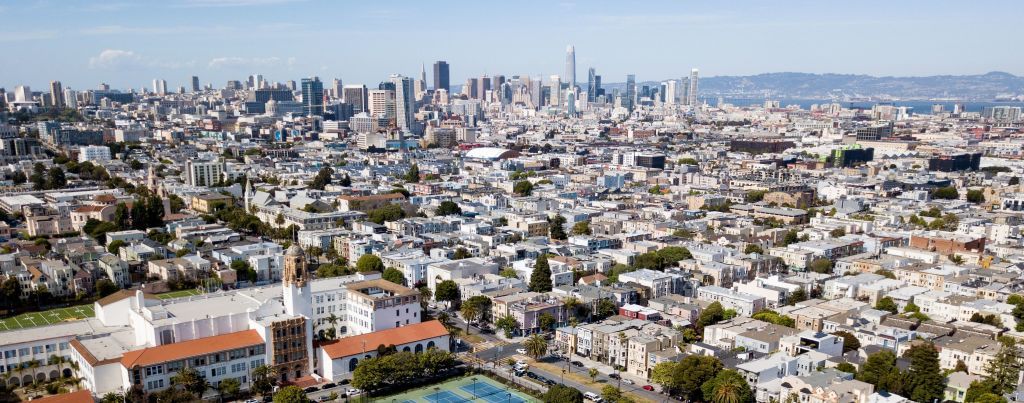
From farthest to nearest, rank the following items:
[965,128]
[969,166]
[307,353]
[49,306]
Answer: [965,128], [969,166], [49,306], [307,353]

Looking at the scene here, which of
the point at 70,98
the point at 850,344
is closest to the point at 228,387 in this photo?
the point at 850,344

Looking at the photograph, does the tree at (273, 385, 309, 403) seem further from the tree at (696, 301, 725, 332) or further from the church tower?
the tree at (696, 301, 725, 332)

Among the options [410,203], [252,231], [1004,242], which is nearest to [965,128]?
[1004,242]

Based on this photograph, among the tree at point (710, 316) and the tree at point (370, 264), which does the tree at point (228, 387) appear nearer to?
the tree at point (370, 264)

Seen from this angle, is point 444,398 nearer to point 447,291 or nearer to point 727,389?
point 727,389

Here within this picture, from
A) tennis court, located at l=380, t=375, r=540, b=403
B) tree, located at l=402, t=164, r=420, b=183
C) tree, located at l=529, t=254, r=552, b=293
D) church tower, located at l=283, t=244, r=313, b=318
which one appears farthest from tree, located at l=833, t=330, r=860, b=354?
tree, located at l=402, t=164, r=420, b=183

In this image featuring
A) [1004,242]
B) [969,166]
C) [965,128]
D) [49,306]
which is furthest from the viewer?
[965,128]

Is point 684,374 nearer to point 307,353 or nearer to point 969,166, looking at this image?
point 307,353
